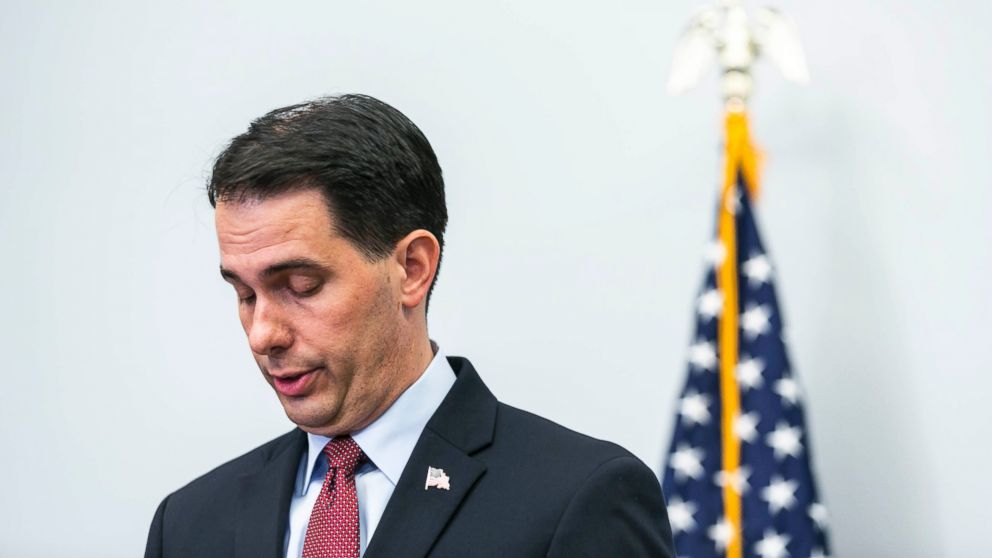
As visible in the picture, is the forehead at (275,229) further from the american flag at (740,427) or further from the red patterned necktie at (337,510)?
the american flag at (740,427)

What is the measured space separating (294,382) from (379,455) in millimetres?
177

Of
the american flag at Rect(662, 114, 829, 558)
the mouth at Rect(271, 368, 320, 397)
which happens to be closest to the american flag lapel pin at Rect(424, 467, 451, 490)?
the mouth at Rect(271, 368, 320, 397)

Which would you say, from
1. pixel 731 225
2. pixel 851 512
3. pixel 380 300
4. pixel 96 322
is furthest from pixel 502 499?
pixel 96 322

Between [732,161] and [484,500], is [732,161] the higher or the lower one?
the higher one

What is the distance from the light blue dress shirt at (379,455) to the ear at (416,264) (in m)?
0.12

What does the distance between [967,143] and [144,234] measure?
9.33 feet

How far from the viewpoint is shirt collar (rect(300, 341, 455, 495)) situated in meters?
1.91

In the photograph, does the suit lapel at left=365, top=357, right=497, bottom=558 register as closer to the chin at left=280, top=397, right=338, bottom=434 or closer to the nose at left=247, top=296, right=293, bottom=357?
the chin at left=280, top=397, right=338, bottom=434

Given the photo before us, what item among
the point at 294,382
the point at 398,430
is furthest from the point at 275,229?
the point at 398,430

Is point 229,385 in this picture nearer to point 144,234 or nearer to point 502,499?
point 144,234

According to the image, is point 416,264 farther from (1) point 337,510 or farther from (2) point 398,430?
(1) point 337,510

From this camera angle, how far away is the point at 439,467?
6.17 feet

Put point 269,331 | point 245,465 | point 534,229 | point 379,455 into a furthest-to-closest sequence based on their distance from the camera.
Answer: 1. point 534,229
2. point 245,465
3. point 379,455
4. point 269,331

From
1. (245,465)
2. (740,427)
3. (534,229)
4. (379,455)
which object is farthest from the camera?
(534,229)
